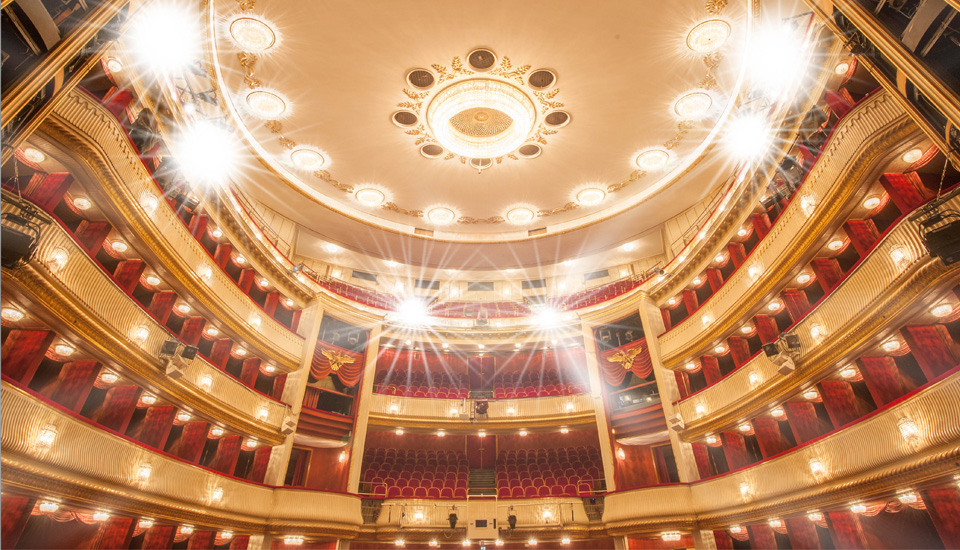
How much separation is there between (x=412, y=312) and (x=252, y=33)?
9.38m

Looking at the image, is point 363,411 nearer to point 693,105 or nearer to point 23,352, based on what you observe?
point 23,352

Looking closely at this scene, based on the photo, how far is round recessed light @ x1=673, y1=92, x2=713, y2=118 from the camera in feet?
34.4

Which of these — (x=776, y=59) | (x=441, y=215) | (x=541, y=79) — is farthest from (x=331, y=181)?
(x=776, y=59)

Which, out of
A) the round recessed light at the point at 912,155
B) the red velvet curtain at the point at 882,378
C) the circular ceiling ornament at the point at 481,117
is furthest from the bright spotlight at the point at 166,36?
the red velvet curtain at the point at 882,378

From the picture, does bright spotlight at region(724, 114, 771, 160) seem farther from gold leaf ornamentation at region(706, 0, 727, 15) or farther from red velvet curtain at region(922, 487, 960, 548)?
red velvet curtain at region(922, 487, 960, 548)

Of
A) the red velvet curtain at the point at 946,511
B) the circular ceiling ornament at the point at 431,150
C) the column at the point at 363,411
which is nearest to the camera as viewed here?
the red velvet curtain at the point at 946,511

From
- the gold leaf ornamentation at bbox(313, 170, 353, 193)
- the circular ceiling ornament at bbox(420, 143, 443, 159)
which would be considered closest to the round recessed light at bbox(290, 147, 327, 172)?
the gold leaf ornamentation at bbox(313, 170, 353, 193)

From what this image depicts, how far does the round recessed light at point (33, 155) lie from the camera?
6.15 metres

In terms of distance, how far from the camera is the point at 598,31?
9.00 metres

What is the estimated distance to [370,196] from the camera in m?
13.9

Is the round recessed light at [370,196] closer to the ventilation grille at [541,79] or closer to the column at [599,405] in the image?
the ventilation grille at [541,79]

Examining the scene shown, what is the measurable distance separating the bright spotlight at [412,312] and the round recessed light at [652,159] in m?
8.30

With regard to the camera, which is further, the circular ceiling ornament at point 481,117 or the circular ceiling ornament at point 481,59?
the circular ceiling ornament at point 481,117

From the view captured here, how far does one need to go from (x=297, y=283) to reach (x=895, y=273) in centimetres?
1306
